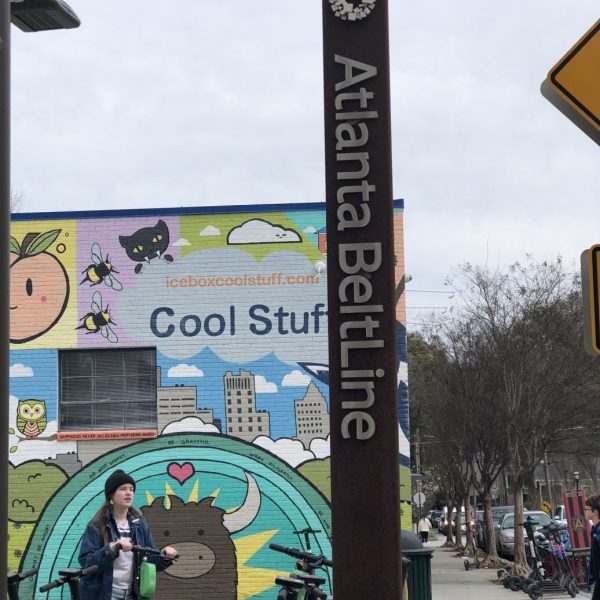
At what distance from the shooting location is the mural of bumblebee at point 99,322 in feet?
60.9

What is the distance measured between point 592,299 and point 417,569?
757cm

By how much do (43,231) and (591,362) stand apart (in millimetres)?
12961

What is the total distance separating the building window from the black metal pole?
13.1 m

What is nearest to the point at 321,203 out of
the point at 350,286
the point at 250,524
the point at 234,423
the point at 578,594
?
the point at 234,423

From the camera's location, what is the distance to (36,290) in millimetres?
18594

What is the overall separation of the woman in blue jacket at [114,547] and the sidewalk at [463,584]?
13435 mm

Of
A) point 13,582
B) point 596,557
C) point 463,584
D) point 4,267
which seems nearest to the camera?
point 4,267

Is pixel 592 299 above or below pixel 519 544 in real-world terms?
above

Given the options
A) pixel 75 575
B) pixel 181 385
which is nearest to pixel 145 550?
pixel 75 575

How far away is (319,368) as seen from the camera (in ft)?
59.9

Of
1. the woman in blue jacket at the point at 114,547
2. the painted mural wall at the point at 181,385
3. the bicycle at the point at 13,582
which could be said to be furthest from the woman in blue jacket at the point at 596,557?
the painted mural wall at the point at 181,385

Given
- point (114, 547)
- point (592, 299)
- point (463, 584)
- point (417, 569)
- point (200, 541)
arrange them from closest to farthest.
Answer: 1. point (592, 299)
2. point (114, 547)
3. point (417, 569)
4. point (200, 541)
5. point (463, 584)

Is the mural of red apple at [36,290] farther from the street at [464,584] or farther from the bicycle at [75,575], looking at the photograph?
the bicycle at [75,575]

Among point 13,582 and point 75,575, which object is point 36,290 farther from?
point 75,575
